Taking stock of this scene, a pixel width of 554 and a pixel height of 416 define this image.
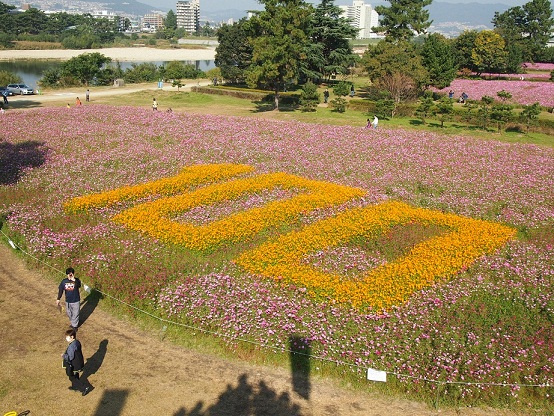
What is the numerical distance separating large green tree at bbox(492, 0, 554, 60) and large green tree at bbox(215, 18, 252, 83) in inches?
1775

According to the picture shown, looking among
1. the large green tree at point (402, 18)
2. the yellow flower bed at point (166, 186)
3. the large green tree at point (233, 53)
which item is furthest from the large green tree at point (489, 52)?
the yellow flower bed at point (166, 186)

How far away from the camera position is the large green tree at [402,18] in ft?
193

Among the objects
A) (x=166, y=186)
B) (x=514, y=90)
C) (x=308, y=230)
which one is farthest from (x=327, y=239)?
(x=514, y=90)

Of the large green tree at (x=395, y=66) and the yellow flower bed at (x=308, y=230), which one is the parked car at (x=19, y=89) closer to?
the yellow flower bed at (x=308, y=230)

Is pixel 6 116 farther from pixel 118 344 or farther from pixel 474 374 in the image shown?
pixel 474 374

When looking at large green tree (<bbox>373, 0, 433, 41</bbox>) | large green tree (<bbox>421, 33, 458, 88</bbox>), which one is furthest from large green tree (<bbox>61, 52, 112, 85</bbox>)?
large green tree (<bbox>421, 33, 458, 88</bbox>)

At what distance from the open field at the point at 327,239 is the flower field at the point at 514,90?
2238 centimetres

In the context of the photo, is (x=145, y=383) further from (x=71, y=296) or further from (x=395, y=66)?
(x=395, y=66)

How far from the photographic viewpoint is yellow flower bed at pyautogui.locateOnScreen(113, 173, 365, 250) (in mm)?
15406

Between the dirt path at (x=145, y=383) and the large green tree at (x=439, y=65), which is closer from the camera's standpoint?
the dirt path at (x=145, y=383)

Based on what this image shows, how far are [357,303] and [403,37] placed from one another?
185 ft

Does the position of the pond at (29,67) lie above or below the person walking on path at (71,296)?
above

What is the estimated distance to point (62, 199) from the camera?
1928cm

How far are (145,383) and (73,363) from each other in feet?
5.17
